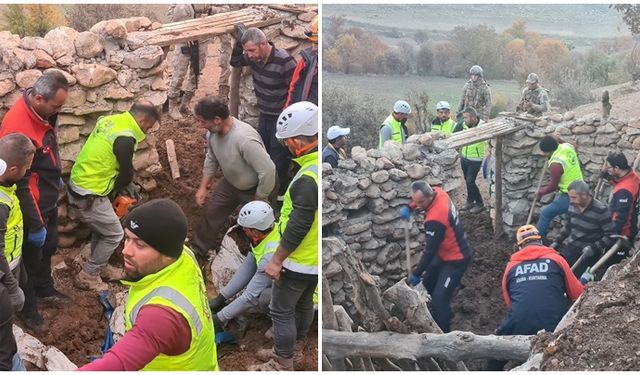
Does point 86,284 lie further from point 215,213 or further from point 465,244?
point 465,244

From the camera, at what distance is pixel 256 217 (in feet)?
14.4

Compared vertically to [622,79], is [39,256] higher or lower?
lower

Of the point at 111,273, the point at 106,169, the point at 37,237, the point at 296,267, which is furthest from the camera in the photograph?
the point at 111,273

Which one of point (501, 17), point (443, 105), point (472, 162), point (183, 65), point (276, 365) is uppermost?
point (501, 17)

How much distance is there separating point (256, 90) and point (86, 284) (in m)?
1.77

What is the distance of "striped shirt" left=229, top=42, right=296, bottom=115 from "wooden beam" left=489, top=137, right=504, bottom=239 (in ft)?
5.16

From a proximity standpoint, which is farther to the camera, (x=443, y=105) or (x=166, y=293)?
(x=443, y=105)

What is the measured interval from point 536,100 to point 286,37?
1937 mm

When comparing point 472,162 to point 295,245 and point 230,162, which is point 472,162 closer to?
point 230,162

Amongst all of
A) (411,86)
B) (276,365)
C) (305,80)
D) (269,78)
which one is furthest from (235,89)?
(276,365)

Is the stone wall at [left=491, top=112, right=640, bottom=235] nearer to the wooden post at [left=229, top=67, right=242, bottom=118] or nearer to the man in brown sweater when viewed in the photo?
the man in brown sweater

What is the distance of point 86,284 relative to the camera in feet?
16.6

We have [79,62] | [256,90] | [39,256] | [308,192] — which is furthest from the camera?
[256,90]

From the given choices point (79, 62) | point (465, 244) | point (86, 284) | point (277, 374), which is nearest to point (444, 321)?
point (465, 244)
